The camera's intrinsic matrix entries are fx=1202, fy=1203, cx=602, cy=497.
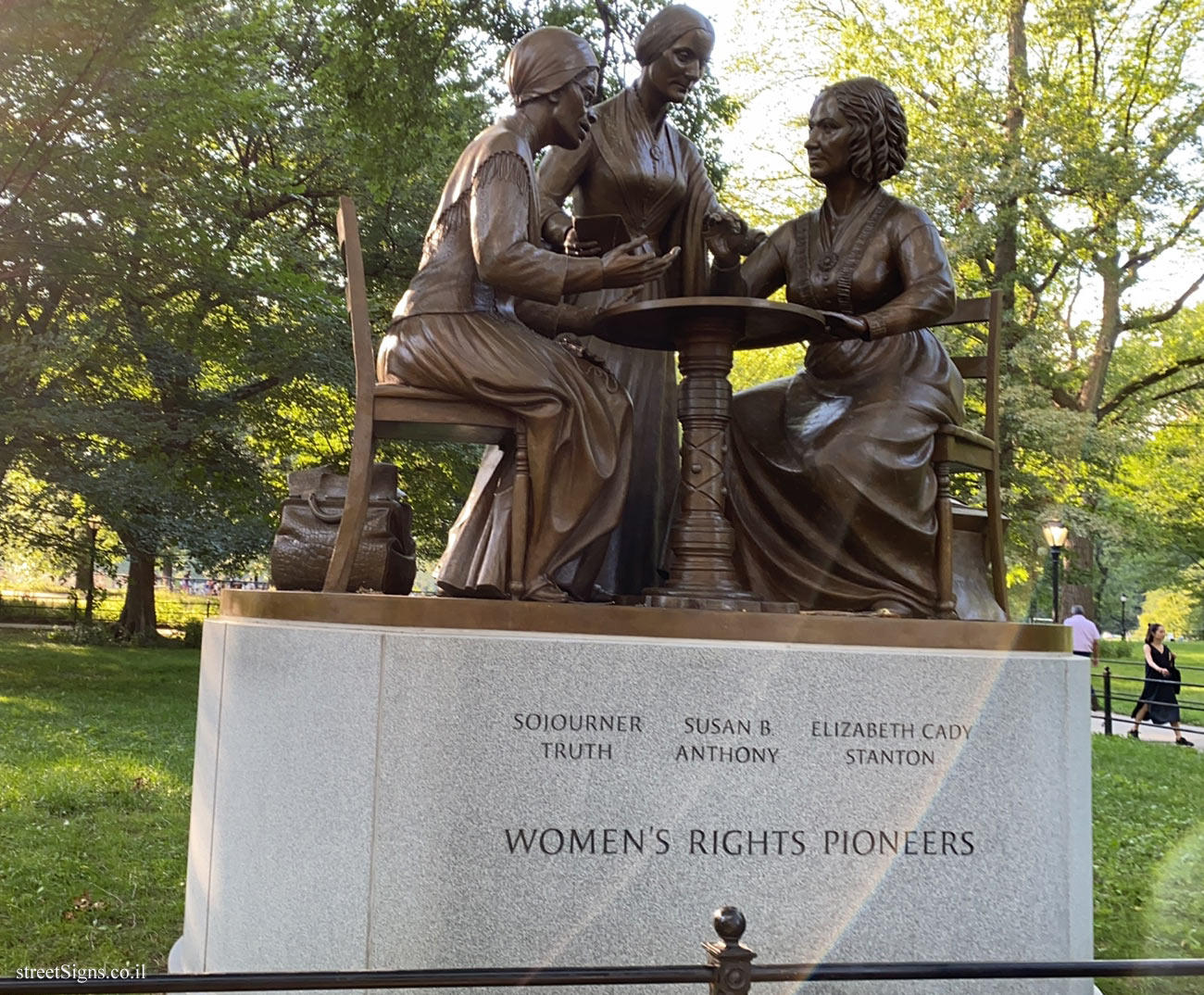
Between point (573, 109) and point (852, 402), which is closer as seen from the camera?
point (573, 109)

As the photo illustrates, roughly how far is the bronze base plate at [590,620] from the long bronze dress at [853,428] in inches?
22.8

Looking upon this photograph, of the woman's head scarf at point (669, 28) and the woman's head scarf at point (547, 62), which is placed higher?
the woman's head scarf at point (669, 28)

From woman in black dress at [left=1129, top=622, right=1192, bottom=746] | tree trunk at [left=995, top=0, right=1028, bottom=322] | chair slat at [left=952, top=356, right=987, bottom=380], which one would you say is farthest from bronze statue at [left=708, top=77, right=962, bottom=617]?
tree trunk at [left=995, top=0, right=1028, bottom=322]

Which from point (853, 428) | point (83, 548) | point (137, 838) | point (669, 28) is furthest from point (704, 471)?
point (83, 548)

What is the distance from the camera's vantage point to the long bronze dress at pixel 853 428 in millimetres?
4402

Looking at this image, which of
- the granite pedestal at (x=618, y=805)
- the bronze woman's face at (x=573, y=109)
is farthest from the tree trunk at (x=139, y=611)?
the granite pedestal at (x=618, y=805)

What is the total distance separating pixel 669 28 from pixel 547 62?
77 centimetres

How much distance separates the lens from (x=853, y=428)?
4.45 metres

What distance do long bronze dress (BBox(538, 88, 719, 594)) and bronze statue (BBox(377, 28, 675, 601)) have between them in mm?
577

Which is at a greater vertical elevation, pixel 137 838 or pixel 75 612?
pixel 75 612

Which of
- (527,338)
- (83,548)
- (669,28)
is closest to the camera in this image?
(527,338)

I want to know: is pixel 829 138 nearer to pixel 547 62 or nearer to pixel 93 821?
pixel 547 62

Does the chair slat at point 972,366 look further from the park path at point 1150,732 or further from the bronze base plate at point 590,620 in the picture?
the park path at point 1150,732

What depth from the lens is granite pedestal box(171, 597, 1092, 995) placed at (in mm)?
3494
